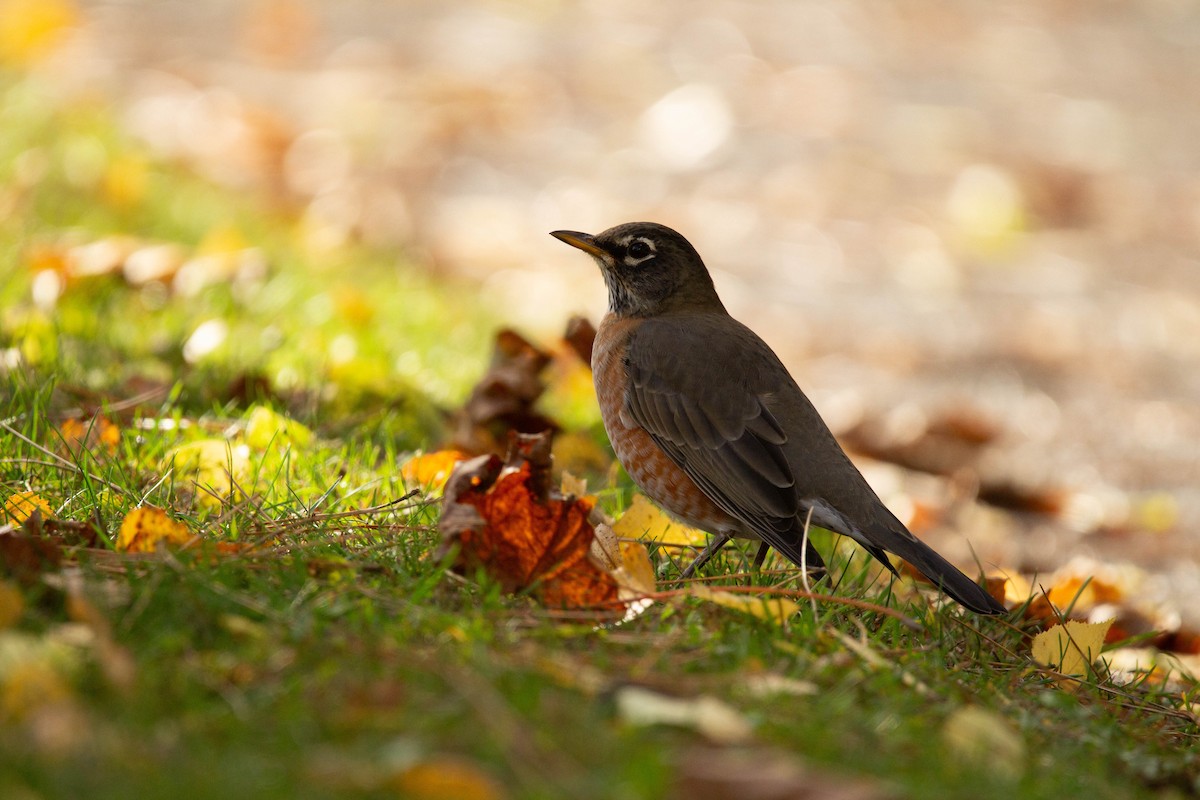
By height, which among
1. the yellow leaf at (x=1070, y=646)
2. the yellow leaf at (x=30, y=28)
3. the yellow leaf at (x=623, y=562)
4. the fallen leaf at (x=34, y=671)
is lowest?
the yellow leaf at (x=1070, y=646)

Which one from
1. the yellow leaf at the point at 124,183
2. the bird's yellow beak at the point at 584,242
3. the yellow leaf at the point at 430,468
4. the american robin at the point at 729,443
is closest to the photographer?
the american robin at the point at 729,443

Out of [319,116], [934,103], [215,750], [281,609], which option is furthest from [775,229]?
[215,750]

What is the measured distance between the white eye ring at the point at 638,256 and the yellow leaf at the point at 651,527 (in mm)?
1057

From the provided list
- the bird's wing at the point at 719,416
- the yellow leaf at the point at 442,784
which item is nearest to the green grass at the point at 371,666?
the yellow leaf at the point at 442,784

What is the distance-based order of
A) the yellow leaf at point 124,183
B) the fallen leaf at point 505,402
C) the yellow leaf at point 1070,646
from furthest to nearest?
the yellow leaf at point 124,183 → the fallen leaf at point 505,402 → the yellow leaf at point 1070,646

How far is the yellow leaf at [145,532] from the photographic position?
325 cm

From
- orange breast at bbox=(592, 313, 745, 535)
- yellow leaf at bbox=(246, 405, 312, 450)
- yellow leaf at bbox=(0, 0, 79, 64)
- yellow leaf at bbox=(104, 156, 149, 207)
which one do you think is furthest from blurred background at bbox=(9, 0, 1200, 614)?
yellow leaf at bbox=(246, 405, 312, 450)

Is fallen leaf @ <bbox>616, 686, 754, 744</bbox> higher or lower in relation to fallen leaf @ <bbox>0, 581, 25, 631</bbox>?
lower

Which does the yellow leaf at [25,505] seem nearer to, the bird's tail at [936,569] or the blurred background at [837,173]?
the bird's tail at [936,569]

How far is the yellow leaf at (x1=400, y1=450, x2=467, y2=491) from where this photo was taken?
4504mm

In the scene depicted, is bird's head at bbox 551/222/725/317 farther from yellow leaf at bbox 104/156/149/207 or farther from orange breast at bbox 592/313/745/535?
yellow leaf at bbox 104/156/149/207

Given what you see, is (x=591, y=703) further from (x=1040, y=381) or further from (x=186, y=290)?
(x=1040, y=381)

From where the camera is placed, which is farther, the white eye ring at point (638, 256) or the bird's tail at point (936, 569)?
the white eye ring at point (638, 256)

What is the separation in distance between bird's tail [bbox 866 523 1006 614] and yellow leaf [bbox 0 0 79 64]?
Answer: 1020 centimetres
